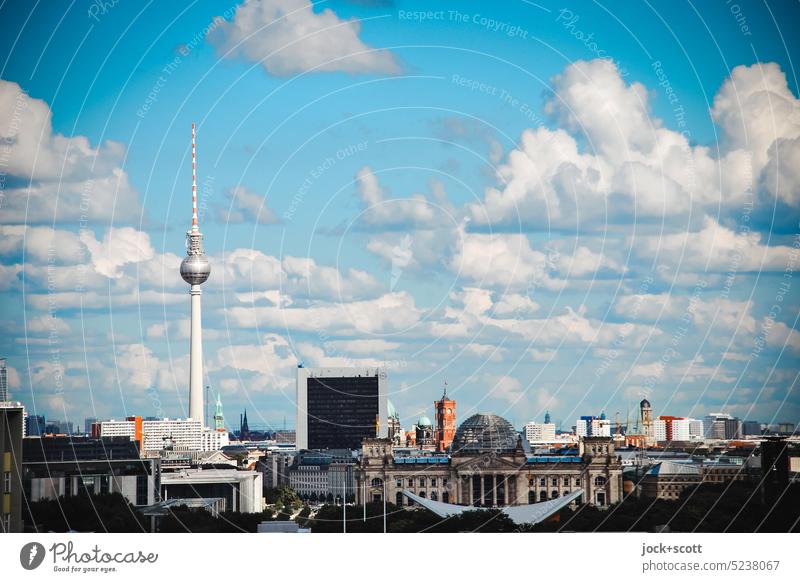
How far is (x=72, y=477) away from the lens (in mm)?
60438

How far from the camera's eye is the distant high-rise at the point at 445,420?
438ft

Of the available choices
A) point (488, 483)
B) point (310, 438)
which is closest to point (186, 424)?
point (310, 438)

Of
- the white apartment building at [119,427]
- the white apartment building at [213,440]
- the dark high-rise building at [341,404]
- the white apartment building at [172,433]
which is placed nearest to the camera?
the white apartment building at [119,427]

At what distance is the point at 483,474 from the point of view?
100000 mm

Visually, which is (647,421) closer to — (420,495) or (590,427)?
(590,427)

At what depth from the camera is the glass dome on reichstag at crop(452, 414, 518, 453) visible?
104188mm

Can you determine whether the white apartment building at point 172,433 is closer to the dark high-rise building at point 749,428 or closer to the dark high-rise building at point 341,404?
the dark high-rise building at point 341,404

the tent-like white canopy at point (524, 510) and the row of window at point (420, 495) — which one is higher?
the row of window at point (420, 495)

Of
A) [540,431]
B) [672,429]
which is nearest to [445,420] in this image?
[672,429]

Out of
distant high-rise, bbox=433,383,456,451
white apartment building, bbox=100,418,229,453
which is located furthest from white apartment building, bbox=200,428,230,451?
distant high-rise, bbox=433,383,456,451
